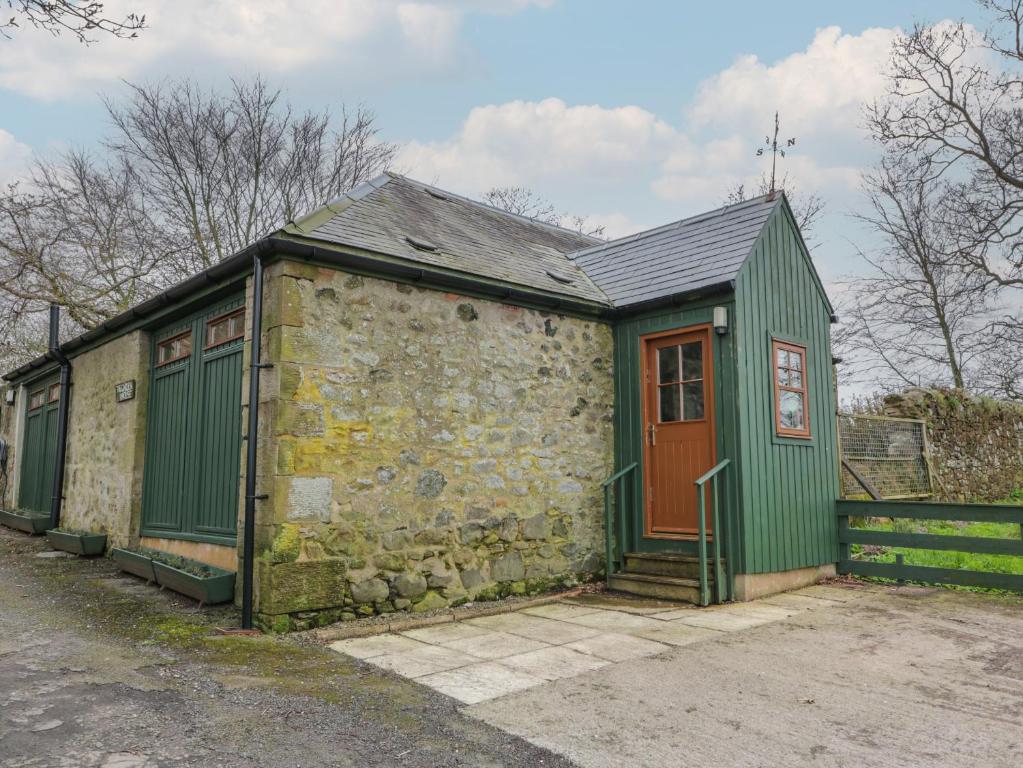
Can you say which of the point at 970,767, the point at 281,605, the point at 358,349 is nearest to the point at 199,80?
the point at 358,349

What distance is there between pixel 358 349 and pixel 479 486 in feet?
5.73

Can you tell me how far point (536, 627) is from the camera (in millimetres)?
5652

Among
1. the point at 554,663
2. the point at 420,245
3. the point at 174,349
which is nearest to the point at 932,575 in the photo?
the point at 554,663

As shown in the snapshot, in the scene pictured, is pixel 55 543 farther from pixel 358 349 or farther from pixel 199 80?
pixel 199 80

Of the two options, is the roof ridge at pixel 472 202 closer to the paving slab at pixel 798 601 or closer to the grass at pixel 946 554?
the grass at pixel 946 554

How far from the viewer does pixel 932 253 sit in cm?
1739

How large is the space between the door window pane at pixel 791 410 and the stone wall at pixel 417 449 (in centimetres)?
190

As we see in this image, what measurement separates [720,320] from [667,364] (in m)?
0.86

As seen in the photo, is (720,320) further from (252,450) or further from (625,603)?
(252,450)

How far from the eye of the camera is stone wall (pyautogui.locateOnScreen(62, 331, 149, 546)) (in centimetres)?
816

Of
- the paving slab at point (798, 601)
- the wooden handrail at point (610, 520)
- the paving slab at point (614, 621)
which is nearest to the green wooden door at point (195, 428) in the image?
the paving slab at point (614, 621)

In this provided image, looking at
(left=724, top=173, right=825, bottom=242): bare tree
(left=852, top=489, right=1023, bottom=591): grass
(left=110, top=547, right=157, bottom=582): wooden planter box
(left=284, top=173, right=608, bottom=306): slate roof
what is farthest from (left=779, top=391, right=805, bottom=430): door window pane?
(left=724, top=173, right=825, bottom=242): bare tree

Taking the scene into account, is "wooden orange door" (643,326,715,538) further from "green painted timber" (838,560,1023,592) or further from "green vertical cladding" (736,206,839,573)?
"green painted timber" (838,560,1023,592)

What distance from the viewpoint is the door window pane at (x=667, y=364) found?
295 inches
